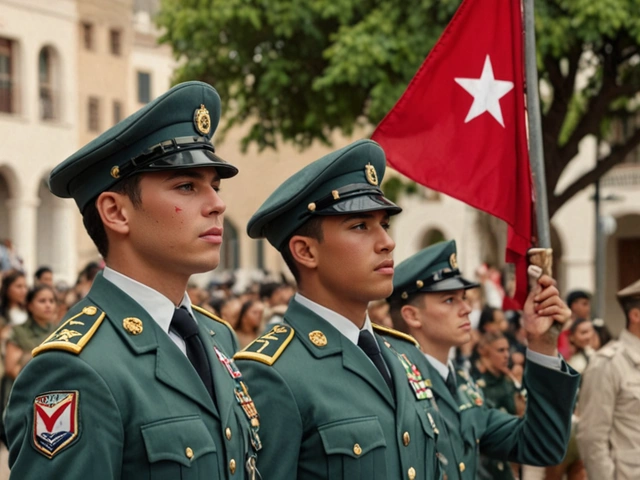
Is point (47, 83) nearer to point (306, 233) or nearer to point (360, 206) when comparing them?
point (306, 233)

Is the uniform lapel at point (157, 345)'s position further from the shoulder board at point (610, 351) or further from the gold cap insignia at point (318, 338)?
the shoulder board at point (610, 351)

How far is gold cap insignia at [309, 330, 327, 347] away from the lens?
4195mm

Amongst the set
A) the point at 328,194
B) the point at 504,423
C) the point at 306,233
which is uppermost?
the point at 328,194

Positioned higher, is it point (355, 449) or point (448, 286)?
point (448, 286)

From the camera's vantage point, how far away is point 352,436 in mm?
3980

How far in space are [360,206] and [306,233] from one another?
225mm

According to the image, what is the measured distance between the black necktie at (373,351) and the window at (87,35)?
34392 millimetres

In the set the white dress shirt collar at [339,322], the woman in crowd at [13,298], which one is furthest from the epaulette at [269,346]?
the woman in crowd at [13,298]

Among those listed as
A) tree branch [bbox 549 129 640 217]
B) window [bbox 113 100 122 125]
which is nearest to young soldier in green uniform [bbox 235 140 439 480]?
tree branch [bbox 549 129 640 217]

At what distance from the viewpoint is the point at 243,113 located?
1902cm

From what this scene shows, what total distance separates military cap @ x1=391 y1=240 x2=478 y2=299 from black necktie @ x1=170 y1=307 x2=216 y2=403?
9.28 feet

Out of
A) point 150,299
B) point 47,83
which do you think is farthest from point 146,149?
point 47,83

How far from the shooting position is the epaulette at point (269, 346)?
4102mm

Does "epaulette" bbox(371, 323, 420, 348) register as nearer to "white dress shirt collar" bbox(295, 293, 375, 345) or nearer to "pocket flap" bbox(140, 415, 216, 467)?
"white dress shirt collar" bbox(295, 293, 375, 345)
